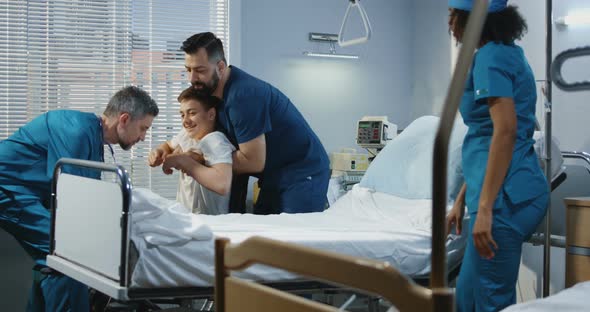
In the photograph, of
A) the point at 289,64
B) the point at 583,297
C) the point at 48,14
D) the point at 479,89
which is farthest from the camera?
the point at 289,64

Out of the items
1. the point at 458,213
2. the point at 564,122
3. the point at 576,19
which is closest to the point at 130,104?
the point at 458,213

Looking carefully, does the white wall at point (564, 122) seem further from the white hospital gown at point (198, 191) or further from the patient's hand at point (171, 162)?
the patient's hand at point (171, 162)

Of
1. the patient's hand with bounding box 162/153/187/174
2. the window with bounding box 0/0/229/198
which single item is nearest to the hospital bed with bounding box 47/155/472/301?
the patient's hand with bounding box 162/153/187/174

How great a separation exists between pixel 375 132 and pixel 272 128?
164cm

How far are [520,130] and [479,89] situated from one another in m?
0.22

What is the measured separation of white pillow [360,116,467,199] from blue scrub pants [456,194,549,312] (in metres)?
0.84

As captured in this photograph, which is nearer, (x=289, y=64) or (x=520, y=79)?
(x=520, y=79)

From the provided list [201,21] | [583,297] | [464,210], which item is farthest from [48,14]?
[583,297]

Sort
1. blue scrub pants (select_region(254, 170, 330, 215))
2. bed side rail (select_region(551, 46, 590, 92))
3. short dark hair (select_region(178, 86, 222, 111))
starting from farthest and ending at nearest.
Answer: blue scrub pants (select_region(254, 170, 330, 215)) → short dark hair (select_region(178, 86, 222, 111)) → bed side rail (select_region(551, 46, 590, 92))

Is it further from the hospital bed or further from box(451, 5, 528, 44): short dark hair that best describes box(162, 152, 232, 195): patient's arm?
box(451, 5, 528, 44): short dark hair

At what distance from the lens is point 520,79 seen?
7.77 ft

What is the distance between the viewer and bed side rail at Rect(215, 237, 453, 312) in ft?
3.16

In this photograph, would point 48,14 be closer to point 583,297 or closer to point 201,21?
point 201,21

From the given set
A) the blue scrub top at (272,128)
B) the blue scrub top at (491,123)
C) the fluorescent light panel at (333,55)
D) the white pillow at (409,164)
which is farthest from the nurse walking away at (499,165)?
the fluorescent light panel at (333,55)
